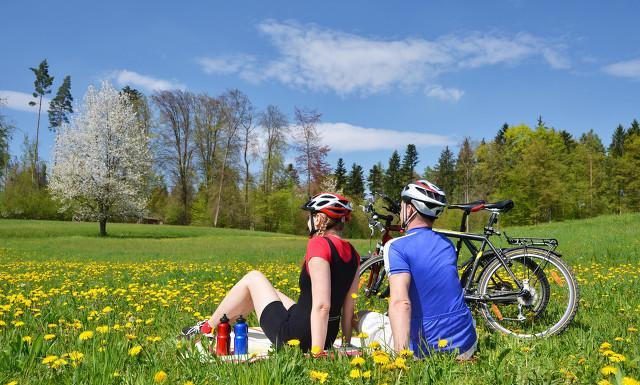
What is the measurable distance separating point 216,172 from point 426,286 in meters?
53.7

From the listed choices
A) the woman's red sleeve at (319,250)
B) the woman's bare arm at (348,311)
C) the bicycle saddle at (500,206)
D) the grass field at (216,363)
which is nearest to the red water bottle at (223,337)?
the grass field at (216,363)

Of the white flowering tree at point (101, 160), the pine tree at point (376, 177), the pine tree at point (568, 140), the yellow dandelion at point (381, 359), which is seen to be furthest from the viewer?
the pine tree at point (376, 177)

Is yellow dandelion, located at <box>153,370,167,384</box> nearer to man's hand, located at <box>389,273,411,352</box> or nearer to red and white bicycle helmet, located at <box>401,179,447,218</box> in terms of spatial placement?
man's hand, located at <box>389,273,411,352</box>

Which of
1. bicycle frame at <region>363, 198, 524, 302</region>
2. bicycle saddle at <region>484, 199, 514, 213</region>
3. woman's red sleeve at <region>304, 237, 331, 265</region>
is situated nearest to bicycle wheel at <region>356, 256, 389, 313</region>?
bicycle frame at <region>363, 198, 524, 302</region>

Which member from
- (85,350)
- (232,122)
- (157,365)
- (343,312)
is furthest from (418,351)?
(232,122)

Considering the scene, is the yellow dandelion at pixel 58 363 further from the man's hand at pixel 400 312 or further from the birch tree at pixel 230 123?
the birch tree at pixel 230 123

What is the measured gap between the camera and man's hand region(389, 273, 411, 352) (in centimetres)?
351

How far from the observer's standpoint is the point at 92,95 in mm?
38688

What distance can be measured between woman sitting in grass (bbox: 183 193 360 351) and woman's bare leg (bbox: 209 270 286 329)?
0.19 ft

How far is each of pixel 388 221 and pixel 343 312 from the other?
7.66 ft

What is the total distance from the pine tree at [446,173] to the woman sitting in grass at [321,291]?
78.3 meters

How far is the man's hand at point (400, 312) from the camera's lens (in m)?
3.51

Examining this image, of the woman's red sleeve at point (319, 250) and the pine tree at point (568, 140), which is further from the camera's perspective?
the pine tree at point (568, 140)

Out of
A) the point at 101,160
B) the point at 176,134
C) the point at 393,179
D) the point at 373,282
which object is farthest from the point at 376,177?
the point at 373,282
